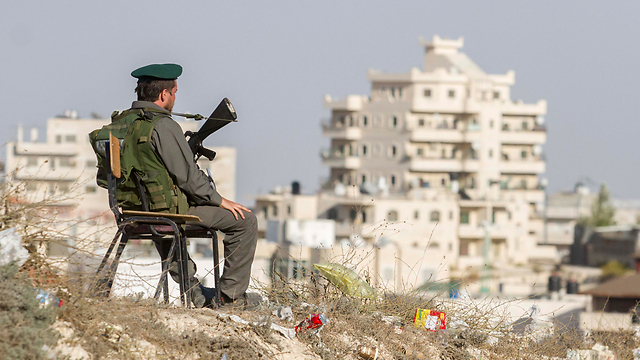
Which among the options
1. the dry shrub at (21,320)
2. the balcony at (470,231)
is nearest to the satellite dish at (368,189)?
the balcony at (470,231)

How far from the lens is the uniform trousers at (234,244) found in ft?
21.0

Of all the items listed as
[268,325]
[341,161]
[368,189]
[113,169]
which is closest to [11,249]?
[113,169]

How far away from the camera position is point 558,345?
8.05 metres

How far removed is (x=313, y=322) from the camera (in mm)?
6480

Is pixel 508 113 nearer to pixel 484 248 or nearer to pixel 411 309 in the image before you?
pixel 484 248

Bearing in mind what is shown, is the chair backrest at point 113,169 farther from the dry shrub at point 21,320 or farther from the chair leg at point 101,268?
the dry shrub at point 21,320

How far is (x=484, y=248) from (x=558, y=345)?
285ft

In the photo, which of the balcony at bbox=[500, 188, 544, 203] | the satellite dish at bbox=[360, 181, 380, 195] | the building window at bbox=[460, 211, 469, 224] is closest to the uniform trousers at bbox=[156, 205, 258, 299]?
the satellite dish at bbox=[360, 181, 380, 195]

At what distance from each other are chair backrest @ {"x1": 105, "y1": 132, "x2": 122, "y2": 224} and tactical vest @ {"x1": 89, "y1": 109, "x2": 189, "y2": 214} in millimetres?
81

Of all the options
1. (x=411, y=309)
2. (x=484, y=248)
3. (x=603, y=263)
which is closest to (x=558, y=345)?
(x=411, y=309)

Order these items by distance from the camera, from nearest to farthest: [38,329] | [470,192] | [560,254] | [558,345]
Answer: [38,329]
[558,345]
[470,192]
[560,254]

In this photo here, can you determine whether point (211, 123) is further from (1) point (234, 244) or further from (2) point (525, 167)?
(2) point (525, 167)

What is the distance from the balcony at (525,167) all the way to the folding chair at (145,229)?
102 m

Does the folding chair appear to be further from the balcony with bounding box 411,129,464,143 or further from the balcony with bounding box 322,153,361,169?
the balcony with bounding box 322,153,361,169
